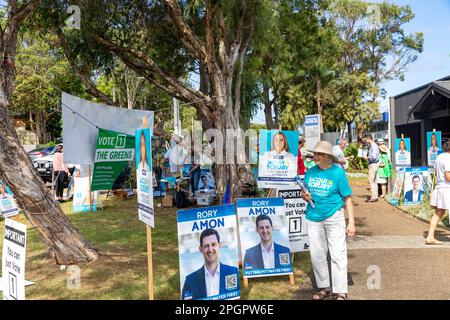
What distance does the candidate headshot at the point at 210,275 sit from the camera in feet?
15.6

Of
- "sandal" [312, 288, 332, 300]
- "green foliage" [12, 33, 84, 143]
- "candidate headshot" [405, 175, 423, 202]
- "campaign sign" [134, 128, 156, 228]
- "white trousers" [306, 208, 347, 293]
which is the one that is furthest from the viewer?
"green foliage" [12, 33, 84, 143]

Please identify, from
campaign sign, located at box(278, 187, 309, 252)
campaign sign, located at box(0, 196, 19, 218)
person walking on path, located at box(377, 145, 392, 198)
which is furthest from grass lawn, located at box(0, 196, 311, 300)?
person walking on path, located at box(377, 145, 392, 198)

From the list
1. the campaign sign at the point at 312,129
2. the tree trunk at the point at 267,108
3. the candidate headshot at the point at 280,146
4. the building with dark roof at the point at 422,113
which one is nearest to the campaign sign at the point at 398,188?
the campaign sign at the point at 312,129

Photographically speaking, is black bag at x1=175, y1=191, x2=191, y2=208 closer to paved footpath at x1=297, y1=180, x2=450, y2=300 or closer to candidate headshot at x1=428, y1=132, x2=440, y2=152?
paved footpath at x1=297, y1=180, x2=450, y2=300

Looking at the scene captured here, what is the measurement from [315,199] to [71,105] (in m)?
4.70

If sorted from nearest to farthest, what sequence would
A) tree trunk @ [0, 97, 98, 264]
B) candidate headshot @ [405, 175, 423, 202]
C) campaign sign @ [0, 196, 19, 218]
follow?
tree trunk @ [0, 97, 98, 264] < campaign sign @ [0, 196, 19, 218] < candidate headshot @ [405, 175, 423, 202]

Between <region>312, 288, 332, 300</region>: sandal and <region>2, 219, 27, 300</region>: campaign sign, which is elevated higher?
<region>2, 219, 27, 300</region>: campaign sign

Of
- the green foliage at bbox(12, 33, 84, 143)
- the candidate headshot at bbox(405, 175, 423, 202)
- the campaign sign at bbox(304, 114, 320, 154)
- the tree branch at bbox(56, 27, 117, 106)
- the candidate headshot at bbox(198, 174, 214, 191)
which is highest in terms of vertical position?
the green foliage at bbox(12, 33, 84, 143)

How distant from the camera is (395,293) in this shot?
5352 millimetres

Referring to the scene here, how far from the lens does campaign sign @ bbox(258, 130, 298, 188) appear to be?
7.94 m

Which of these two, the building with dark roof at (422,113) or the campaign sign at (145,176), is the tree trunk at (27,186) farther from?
the building with dark roof at (422,113)

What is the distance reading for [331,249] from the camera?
5.09m

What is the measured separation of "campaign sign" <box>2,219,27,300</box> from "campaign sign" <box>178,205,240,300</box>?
4.87 ft

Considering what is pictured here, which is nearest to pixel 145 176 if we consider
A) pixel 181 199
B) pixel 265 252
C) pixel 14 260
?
pixel 14 260
